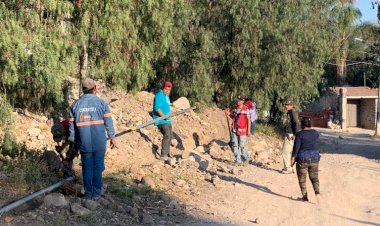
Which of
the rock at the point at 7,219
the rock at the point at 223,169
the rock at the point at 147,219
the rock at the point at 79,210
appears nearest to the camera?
the rock at the point at 7,219

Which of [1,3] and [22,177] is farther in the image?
[1,3]

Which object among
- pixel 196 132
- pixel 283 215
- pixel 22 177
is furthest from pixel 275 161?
pixel 22 177

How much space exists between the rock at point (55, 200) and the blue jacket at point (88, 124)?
72 centimetres

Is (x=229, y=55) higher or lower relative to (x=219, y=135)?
higher

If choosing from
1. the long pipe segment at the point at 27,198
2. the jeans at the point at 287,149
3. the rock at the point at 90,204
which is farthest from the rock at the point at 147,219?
the jeans at the point at 287,149

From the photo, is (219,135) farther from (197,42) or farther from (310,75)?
(310,75)

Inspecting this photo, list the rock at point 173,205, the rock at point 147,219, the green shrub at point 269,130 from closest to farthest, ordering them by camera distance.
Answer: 1. the rock at point 147,219
2. the rock at point 173,205
3. the green shrub at point 269,130

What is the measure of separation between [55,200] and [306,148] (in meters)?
4.60

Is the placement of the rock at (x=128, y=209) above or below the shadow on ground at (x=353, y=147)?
above

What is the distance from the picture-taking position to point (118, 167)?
9.99 m

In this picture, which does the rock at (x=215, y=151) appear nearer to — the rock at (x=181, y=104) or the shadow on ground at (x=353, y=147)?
the rock at (x=181, y=104)

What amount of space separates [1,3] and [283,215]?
5.60 m

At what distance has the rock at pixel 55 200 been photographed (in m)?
6.38

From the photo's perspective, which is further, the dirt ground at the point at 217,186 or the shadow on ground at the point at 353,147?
the shadow on ground at the point at 353,147
